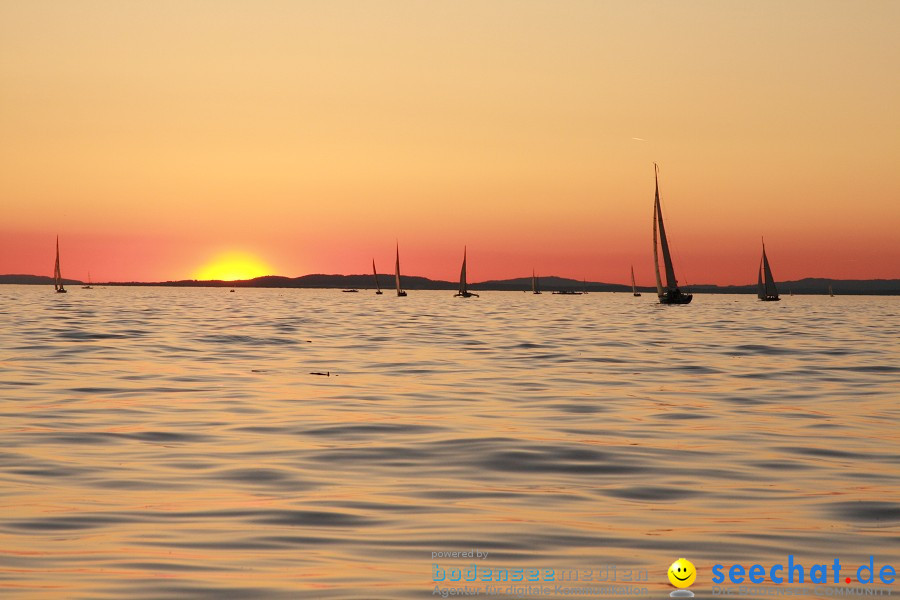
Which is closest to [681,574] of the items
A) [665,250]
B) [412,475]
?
[412,475]

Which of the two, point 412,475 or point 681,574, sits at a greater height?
point 681,574

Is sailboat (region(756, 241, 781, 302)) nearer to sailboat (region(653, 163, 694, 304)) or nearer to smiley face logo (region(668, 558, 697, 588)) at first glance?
sailboat (region(653, 163, 694, 304))

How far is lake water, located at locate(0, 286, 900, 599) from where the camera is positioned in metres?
9.54

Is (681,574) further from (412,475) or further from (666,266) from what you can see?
(666,266)

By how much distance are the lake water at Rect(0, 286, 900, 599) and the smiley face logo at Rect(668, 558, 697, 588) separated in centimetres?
12

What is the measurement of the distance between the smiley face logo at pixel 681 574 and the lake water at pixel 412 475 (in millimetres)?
117

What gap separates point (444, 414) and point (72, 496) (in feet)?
31.9

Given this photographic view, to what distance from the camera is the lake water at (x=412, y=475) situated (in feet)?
31.3

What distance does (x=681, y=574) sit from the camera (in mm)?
8617

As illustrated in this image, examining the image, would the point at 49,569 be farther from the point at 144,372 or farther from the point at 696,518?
the point at 144,372

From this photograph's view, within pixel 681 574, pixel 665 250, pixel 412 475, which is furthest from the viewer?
pixel 665 250

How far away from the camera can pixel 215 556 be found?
9.57 meters

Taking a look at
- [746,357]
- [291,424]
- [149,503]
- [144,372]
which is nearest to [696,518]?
[149,503]

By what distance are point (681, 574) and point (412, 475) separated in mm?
5955
